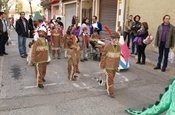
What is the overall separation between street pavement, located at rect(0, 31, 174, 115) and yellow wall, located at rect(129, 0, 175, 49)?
3.67 meters

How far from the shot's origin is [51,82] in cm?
740

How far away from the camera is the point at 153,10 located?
13008 millimetres

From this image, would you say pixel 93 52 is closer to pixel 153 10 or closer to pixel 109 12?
pixel 153 10

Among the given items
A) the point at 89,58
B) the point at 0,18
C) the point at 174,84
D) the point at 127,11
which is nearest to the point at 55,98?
the point at 174,84

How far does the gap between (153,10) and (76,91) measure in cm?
774

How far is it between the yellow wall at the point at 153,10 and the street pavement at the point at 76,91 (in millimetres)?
3675

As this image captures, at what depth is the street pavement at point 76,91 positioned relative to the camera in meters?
5.43

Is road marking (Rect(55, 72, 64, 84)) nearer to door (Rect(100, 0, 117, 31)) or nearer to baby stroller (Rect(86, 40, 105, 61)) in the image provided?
baby stroller (Rect(86, 40, 105, 61))

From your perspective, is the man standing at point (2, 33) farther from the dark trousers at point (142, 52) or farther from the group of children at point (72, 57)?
the dark trousers at point (142, 52)

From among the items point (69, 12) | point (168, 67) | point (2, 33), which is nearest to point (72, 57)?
point (168, 67)

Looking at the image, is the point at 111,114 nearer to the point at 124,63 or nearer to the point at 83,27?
the point at 124,63

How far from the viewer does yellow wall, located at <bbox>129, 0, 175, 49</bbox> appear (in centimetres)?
1198

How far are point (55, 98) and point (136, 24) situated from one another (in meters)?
6.39

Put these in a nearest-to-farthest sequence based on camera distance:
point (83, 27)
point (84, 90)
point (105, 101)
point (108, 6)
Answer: point (105, 101) < point (84, 90) < point (83, 27) < point (108, 6)
